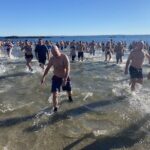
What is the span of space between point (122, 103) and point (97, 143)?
12.0 ft

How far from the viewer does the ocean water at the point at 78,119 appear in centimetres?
735

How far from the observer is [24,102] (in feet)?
35.5

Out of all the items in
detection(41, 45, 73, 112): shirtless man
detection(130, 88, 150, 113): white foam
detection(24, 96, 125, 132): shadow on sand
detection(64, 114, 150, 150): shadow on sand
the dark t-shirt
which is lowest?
detection(130, 88, 150, 113): white foam

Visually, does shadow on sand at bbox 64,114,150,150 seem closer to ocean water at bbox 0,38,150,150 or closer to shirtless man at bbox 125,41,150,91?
ocean water at bbox 0,38,150,150

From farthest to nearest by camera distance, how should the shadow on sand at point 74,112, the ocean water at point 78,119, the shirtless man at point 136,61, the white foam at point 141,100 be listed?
the shirtless man at point 136,61
the white foam at point 141,100
the shadow on sand at point 74,112
the ocean water at point 78,119

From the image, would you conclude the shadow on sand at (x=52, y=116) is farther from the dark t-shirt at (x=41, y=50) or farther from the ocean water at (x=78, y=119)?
the dark t-shirt at (x=41, y=50)

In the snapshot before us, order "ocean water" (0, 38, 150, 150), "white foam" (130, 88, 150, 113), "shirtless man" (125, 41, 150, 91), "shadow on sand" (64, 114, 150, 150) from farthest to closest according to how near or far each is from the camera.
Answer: "shirtless man" (125, 41, 150, 91)
"white foam" (130, 88, 150, 113)
"ocean water" (0, 38, 150, 150)
"shadow on sand" (64, 114, 150, 150)

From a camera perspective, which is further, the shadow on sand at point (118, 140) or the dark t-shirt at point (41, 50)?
the dark t-shirt at point (41, 50)

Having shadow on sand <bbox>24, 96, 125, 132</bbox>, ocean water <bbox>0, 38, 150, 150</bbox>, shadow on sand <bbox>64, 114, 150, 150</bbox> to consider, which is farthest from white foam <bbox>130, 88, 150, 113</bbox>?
shadow on sand <bbox>64, 114, 150, 150</bbox>

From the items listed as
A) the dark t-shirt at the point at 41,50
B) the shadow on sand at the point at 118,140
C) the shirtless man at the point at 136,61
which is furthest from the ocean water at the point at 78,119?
the dark t-shirt at the point at 41,50

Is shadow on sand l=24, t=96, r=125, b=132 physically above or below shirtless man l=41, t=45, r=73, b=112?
below

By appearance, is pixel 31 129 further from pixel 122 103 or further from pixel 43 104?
pixel 122 103

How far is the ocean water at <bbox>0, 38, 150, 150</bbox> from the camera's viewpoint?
24.1 ft

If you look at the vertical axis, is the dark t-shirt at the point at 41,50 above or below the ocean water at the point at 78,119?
above
